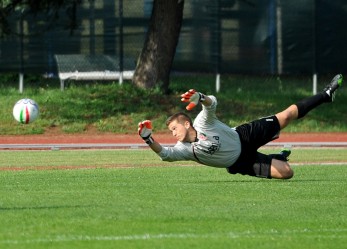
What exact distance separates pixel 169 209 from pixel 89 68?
23.1 m

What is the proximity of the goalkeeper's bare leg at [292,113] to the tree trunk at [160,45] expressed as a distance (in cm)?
1690

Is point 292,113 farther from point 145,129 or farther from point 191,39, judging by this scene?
point 191,39

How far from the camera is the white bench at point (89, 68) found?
33781mm

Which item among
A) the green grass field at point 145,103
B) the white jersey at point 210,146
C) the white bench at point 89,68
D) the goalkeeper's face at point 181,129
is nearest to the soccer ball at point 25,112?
the white jersey at point 210,146

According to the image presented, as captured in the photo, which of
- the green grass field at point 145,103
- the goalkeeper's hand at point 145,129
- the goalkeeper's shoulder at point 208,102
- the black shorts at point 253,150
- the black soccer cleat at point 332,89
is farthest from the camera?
the green grass field at point 145,103

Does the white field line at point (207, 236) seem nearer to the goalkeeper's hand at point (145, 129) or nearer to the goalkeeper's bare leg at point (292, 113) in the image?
the goalkeeper's hand at point (145, 129)

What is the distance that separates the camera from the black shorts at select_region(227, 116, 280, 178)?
14.3 metres

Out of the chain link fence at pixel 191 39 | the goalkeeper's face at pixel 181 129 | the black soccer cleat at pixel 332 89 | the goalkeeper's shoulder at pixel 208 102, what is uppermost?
the goalkeeper's shoulder at pixel 208 102

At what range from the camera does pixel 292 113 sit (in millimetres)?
14750

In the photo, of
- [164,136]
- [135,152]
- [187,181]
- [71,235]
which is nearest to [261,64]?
[164,136]

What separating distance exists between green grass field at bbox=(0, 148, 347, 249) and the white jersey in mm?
411

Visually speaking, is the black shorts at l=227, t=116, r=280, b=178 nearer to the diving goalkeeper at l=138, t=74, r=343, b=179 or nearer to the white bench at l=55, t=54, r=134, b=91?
the diving goalkeeper at l=138, t=74, r=343, b=179

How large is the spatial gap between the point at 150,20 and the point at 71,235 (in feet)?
76.5

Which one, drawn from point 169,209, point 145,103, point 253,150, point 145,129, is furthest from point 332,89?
point 145,103
